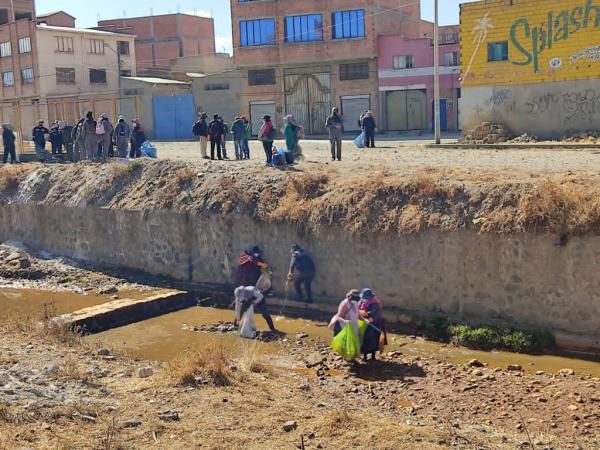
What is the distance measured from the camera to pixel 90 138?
23.8 meters

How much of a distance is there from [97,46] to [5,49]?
7105 mm

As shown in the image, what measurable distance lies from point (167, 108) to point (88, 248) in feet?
85.0

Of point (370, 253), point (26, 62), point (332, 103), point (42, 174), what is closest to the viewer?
point (370, 253)

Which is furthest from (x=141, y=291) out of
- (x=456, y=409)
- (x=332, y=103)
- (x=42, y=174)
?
(x=332, y=103)

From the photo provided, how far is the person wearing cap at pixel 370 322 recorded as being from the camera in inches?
461

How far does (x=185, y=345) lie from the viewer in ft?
45.3

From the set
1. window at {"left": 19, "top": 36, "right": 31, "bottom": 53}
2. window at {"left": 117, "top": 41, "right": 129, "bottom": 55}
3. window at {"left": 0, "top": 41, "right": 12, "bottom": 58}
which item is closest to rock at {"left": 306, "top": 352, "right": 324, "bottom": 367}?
window at {"left": 19, "top": 36, "right": 31, "bottom": 53}

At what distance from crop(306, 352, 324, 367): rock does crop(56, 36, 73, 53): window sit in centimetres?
4600

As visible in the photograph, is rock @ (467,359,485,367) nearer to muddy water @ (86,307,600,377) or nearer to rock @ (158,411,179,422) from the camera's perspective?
muddy water @ (86,307,600,377)

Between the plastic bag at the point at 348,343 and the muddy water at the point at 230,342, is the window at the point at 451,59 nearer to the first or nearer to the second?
the muddy water at the point at 230,342

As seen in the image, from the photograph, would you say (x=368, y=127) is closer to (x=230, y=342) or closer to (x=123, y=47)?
(x=230, y=342)

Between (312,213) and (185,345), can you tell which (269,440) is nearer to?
(185,345)

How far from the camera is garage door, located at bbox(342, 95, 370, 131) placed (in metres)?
43.7

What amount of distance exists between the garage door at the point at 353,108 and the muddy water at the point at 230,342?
28870 millimetres
